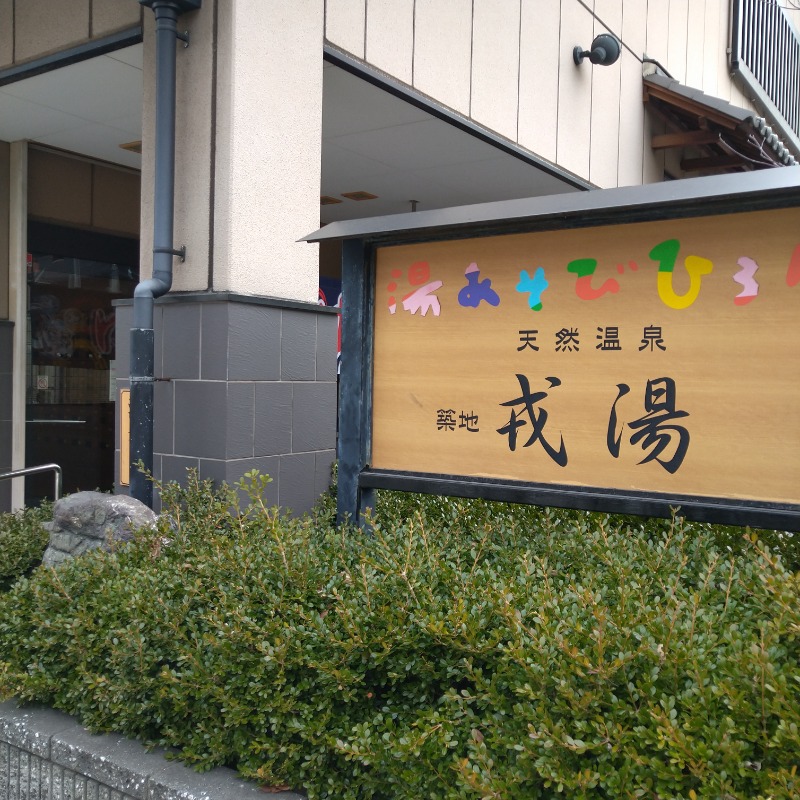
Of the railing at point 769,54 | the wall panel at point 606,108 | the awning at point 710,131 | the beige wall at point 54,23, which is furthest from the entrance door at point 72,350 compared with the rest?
the railing at point 769,54

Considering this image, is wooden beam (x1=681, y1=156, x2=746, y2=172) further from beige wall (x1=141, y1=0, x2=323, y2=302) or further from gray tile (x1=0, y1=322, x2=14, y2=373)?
gray tile (x1=0, y1=322, x2=14, y2=373)

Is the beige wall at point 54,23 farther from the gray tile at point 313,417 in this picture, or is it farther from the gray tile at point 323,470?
the gray tile at point 323,470

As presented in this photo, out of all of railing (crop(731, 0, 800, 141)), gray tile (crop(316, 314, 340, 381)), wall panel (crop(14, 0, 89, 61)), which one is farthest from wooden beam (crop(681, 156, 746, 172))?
wall panel (crop(14, 0, 89, 61))

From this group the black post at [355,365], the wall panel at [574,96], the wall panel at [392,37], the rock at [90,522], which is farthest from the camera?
the wall panel at [574,96]

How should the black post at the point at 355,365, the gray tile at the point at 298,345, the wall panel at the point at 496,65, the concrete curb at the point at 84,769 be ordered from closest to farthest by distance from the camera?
1. the concrete curb at the point at 84,769
2. the black post at the point at 355,365
3. the gray tile at the point at 298,345
4. the wall panel at the point at 496,65

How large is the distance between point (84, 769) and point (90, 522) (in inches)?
63.6

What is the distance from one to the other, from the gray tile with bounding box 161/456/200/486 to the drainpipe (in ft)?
0.57

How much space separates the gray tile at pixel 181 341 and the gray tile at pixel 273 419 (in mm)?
417

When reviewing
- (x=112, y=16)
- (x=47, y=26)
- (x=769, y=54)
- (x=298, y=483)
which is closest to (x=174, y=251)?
(x=298, y=483)

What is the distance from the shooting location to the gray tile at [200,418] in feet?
16.2

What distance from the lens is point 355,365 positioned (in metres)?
3.71

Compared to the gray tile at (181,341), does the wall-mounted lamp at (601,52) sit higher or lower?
higher

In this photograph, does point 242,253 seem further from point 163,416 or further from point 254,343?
point 163,416

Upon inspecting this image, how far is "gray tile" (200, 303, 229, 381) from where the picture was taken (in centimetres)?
493
